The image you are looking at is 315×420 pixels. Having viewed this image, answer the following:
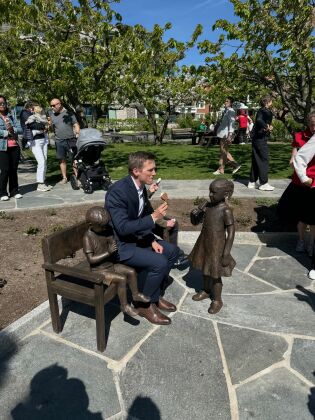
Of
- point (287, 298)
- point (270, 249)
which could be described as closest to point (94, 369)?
point (287, 298)

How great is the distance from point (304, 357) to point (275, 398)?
22.7 inches

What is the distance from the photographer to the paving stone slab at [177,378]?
8.05 ft

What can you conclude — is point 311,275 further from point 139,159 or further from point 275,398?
point 139,159

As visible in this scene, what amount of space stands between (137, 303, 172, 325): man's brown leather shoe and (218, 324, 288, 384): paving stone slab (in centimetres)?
54

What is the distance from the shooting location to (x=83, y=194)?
802 cm

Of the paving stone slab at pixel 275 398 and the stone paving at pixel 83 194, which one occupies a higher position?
the stone paving at pixel 83 194

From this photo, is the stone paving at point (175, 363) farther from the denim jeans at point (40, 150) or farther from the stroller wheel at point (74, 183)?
the denim jeans at point (40, 150)

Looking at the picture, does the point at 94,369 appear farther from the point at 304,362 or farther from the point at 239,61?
the point at 239,61

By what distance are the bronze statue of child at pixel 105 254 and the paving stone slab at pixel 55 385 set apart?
58cm

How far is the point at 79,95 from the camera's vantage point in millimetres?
9328

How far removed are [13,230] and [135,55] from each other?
16.8ft

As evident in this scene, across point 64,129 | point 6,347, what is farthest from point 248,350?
point 64,129

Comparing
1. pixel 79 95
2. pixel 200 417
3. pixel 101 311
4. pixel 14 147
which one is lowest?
pixel 200 417

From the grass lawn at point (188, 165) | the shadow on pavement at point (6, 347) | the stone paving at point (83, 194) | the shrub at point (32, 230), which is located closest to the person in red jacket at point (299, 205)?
the stone paving at point (83, 194)
